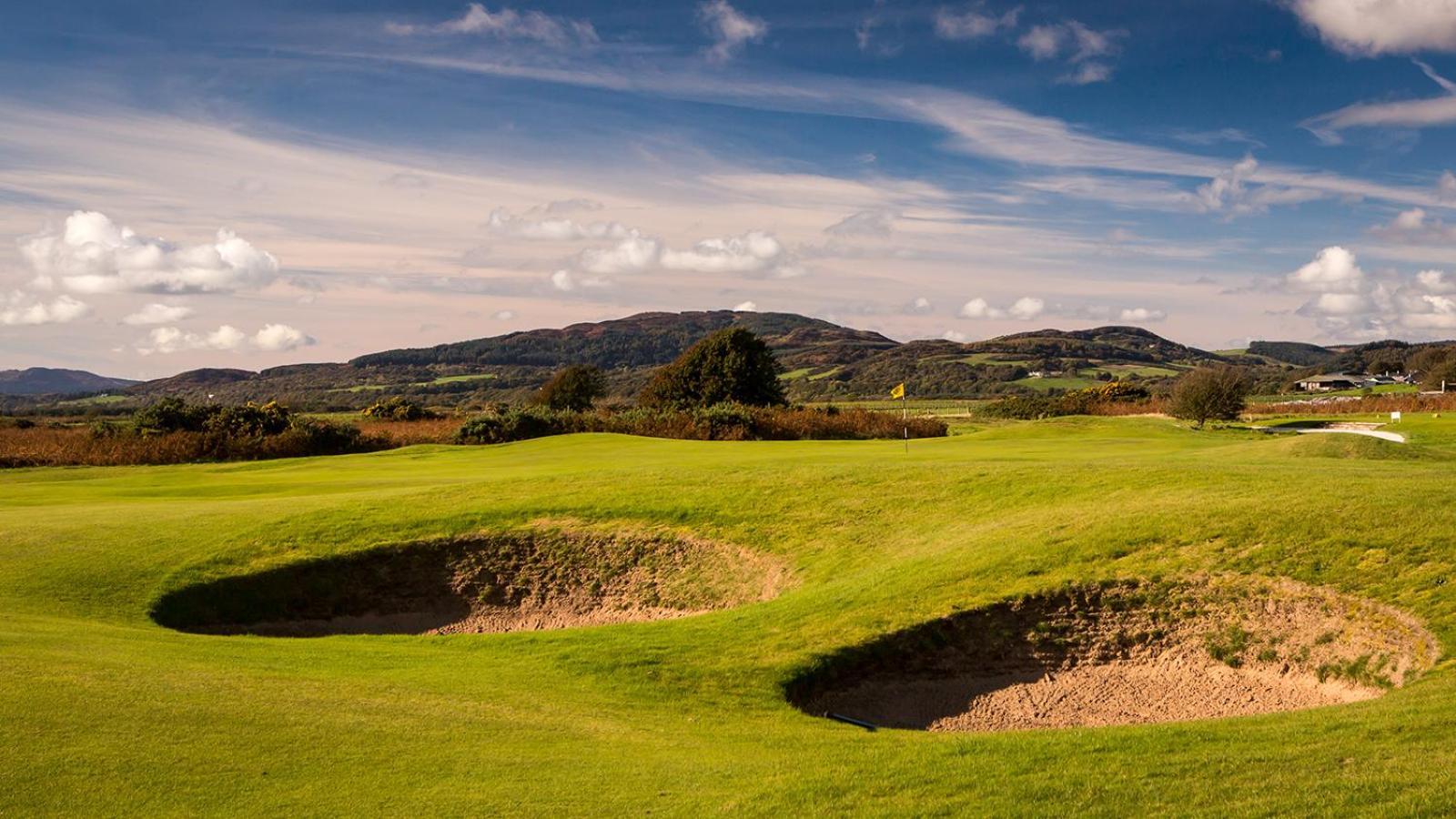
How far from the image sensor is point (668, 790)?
26.5 ft

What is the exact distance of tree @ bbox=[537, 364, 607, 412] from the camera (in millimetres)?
83312

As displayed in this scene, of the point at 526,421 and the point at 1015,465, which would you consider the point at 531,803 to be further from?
the point at 526,421

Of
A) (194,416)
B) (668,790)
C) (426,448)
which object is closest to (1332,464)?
(668,790)

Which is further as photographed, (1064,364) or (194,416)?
(1064,364)

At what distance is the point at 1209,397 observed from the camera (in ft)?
194

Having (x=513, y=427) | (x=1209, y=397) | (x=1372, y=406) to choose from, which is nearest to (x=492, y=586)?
(x=513, y=427)

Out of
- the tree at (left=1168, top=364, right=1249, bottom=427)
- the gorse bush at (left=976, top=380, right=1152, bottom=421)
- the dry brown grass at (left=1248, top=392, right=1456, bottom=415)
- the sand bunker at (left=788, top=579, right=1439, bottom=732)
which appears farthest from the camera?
the gorse bush at (left=976, top=380, right=1152, bottom=421)

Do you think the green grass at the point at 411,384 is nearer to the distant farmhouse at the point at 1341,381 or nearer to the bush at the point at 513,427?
the bush at the point at 513,427

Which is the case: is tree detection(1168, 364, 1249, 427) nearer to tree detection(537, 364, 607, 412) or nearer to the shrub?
tree detection(537, 364, 607, 412)

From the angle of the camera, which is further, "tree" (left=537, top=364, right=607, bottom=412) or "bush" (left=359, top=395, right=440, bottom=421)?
"tree" (left=537, top=364, right=607, bottom=412)

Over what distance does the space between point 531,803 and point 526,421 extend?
157 feet

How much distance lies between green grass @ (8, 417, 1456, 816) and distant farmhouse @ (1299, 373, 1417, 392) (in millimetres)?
131971

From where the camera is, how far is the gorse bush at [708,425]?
5219cm

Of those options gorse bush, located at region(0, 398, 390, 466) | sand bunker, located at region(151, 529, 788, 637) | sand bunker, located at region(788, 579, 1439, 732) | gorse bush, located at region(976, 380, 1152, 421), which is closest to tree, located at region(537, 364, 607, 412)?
gorse bush, located at region(0, 398, 390, 466)
